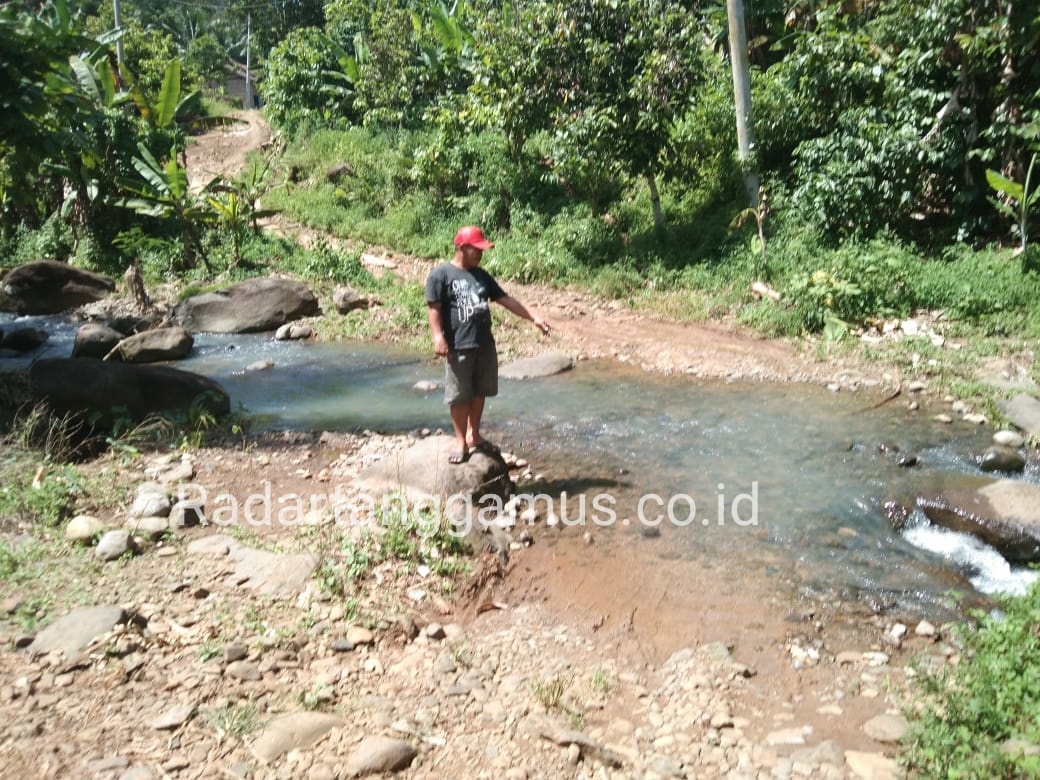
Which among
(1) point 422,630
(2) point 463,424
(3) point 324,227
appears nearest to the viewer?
(1) point 422,630

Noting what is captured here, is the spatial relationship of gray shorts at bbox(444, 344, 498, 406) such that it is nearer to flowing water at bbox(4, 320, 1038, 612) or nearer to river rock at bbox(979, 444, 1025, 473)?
flowing water at bbox(4, 320, 1038, 612)

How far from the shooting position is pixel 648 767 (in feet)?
10.3

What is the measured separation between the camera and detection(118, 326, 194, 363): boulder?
445 inches

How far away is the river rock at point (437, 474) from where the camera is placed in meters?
5.59

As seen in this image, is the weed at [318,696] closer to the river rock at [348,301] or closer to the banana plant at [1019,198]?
the banana plant at [1019,198]

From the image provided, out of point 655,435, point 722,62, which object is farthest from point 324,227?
point 655,435

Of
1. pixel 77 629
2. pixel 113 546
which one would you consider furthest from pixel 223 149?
pixel 77 629

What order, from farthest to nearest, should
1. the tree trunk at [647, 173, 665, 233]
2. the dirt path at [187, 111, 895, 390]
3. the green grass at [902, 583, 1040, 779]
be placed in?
the tree trunk at [647, 173, 665, 233]
the dirt path at [187, 111, 895, 390]
the green grass at [902, 583, 1040, 779]

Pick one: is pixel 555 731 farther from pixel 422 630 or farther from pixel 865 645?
pixel 865 645

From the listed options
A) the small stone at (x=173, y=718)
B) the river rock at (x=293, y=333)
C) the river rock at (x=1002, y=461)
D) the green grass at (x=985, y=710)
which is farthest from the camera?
the river rock at (x=293, y=333)

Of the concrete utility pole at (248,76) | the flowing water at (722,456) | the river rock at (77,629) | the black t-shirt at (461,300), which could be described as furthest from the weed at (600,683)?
the concrete utility pole at (248,76)

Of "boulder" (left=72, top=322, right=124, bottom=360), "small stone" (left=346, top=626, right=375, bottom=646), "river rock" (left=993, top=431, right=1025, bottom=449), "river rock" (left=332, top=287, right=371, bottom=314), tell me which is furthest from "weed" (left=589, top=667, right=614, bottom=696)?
"river rock" (left=332, top=287, right=371, bottom=314)

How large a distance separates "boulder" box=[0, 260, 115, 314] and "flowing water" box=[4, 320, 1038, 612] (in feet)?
22.5

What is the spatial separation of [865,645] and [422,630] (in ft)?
7.59
